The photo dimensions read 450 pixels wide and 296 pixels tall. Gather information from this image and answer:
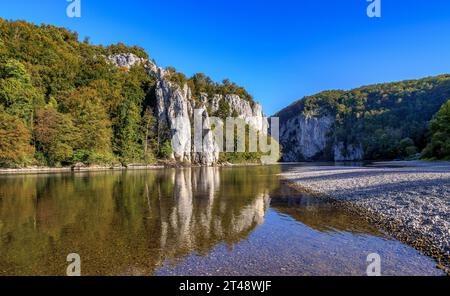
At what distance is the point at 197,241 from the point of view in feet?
34.6

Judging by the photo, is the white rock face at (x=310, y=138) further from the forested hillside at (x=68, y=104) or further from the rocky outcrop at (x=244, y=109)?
the forested hillside at (x=68, y=104)

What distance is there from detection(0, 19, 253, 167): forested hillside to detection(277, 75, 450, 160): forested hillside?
9049 centimetres

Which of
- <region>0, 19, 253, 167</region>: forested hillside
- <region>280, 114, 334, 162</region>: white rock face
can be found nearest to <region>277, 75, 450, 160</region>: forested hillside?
<region>280, 114, 334, 162</region>: white rock face

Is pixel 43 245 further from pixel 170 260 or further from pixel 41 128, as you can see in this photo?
pixel 41 128

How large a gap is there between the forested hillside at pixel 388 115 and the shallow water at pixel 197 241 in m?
95.8

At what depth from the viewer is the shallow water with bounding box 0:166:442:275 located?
315 inches

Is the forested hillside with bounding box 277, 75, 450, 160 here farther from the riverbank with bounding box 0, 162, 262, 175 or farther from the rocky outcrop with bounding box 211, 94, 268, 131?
the riverbank with bounding box 0, 162, 262, 175

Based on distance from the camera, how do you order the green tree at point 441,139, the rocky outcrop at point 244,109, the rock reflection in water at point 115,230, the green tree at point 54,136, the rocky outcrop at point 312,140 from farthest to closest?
1. the rocky outcrop at point 312,140
2. the rocky outcrop at point 244,109
3. the green tree at point 54,136
4. the green tree at point 441,139
5. the rock reflection in water at point 115,230

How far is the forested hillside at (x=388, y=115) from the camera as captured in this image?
11425 cm

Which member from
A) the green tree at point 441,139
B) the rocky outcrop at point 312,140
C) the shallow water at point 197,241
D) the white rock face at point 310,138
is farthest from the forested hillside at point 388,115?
the shallow water at point 197,241

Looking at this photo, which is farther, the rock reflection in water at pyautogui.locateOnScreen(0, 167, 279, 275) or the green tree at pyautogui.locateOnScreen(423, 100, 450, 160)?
the green tree at pyautogui.locateOnScreen(423, 100, 450, 160)

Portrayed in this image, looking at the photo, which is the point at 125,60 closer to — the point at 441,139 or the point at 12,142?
the point at 12,142
